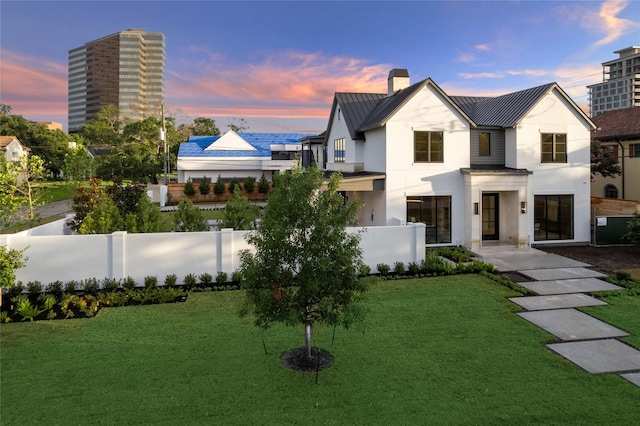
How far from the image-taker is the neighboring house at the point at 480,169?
66.5 ft

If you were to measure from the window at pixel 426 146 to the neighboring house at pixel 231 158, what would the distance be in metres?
25.9

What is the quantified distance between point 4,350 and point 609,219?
77.9 ft

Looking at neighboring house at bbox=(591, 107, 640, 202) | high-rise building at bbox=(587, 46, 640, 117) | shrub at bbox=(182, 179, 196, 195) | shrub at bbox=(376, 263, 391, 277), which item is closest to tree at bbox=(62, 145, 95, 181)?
shrub at bbox=(182, 179, 196, 195)

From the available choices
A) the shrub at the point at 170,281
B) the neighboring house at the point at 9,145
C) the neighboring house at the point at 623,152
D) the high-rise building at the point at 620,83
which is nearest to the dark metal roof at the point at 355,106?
the shrub at the point at 170,281

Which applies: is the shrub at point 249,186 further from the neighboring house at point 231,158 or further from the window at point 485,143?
the window at point 485,143

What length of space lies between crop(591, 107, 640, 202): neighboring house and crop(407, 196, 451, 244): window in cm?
1595

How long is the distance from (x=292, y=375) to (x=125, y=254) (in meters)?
8.26

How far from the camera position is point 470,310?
38.5ft

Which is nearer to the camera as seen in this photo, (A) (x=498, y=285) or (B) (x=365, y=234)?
(A) (x=498, y=285)

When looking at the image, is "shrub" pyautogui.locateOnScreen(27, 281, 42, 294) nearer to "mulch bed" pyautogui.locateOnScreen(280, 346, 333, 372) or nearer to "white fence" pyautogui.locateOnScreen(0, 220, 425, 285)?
"white fence" pyautogui.locateOnScreen(0, 220, 425, 285)

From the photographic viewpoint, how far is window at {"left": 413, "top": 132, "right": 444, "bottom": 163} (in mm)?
20531

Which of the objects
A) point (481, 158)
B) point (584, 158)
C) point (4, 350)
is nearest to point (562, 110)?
point (584, 158)

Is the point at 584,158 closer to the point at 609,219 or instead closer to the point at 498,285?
the point at 609,219

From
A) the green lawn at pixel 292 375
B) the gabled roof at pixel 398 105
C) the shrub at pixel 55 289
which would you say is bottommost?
the green lawn at pixel 292 375
